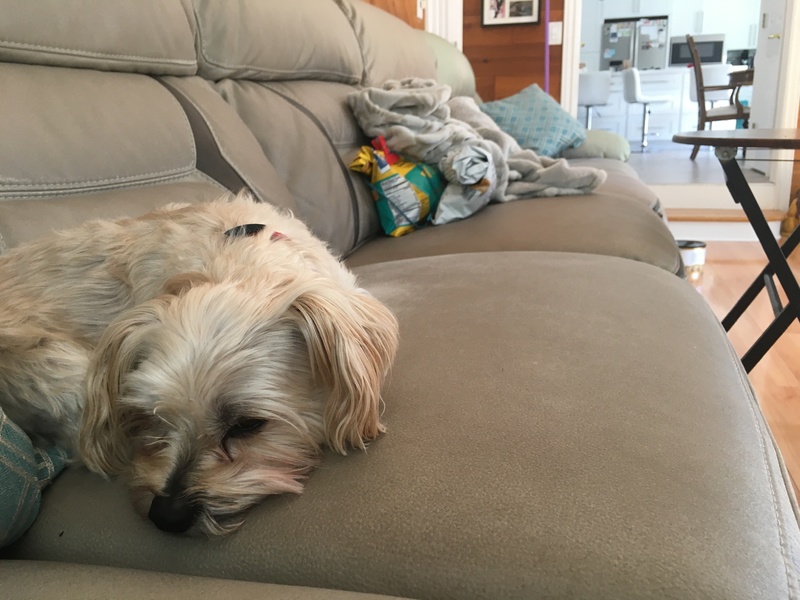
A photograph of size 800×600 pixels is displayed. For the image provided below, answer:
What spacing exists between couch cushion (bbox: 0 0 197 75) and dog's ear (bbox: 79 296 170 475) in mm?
613

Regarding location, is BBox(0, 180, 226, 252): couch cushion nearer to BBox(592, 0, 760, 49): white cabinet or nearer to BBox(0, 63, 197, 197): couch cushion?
BBox(0, 63, 197, 197): couch cushion

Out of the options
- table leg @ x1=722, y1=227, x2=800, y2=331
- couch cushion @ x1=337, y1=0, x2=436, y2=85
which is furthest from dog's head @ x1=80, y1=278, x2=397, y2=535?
table leg @ x1=722, y1=227, x2=800, y2=331

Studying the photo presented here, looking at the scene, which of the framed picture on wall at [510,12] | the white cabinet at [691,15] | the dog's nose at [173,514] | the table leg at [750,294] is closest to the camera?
the dog's nose at [173,514]

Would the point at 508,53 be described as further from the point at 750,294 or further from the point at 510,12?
the point at 750,294

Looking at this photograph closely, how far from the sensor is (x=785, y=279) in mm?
1954

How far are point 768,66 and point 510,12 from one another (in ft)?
6.33

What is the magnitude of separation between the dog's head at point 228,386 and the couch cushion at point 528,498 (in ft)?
0.14

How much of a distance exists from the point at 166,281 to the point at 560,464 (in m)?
0.58

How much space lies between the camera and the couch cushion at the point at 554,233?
153 centimetres

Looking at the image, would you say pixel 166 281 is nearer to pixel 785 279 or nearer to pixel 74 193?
pixel 74 193

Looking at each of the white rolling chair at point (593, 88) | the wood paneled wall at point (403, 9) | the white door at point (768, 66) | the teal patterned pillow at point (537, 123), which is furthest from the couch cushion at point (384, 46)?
the white rolling chair at point (593, 88)

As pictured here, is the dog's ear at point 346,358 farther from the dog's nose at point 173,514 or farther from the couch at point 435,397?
the dog's nose at point 173,514

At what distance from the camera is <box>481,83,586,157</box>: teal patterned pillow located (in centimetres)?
318

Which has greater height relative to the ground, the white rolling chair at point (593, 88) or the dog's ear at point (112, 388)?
the white rolling chair at point (593, 88)
